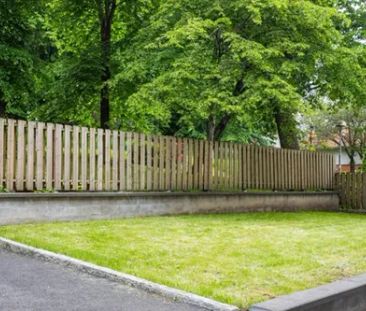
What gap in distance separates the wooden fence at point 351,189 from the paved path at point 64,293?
1441 centimetres

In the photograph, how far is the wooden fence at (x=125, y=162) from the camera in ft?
33.2

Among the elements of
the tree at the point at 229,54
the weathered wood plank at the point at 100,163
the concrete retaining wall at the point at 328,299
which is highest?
the tree at the point at 229,54

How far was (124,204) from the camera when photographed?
11531mm

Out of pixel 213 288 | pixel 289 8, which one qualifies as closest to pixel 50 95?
pixel 289 8

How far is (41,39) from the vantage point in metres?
21.0

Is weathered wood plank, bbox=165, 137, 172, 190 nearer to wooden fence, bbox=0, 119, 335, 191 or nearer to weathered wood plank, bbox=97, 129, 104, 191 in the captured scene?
wooden fence, bbox=0, 119, 335, 191

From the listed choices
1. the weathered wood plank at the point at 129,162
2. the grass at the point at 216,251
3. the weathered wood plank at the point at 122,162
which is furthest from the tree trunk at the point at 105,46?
the grass at the point at 216,251

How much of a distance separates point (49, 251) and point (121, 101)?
34.6 ft

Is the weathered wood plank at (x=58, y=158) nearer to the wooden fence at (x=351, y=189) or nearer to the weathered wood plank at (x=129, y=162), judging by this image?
the weathered wood plank at (x=129, y=162)

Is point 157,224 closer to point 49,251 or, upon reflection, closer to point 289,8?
point 49,251

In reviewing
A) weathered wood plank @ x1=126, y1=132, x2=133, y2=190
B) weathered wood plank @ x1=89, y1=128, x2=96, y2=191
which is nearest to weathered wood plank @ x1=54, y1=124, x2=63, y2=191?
weathered wood plank @ x1=89, y1=128, x2=96, y2=191

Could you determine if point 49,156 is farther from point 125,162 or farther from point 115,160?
point 125,162

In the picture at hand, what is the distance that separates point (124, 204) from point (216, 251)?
4467mm

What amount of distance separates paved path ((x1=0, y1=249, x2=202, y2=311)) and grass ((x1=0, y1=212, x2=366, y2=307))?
1.25 feet
